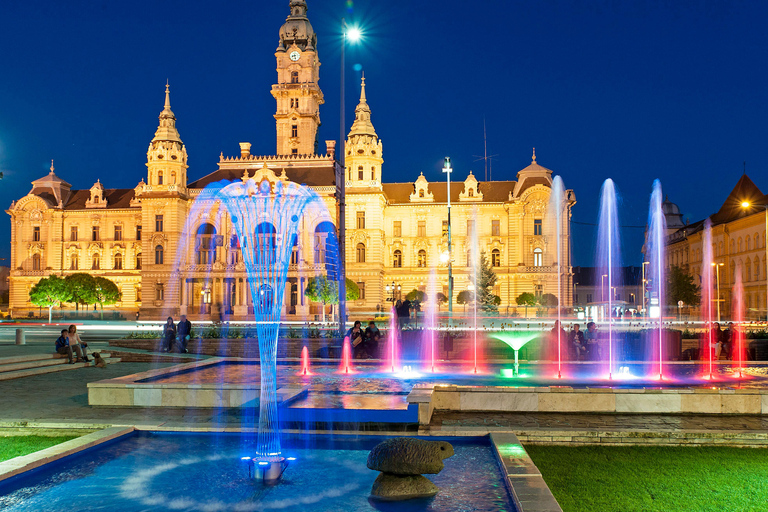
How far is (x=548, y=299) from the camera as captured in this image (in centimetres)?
6372

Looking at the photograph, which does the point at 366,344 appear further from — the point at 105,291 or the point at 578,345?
the point at 105,291

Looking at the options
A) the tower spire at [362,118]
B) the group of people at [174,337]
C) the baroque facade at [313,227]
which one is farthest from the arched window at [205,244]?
the group of people at [174,337]

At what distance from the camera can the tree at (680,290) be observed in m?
60.5

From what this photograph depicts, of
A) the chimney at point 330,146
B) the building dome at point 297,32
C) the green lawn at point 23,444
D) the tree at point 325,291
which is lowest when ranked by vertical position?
the green lawn at point 23,444

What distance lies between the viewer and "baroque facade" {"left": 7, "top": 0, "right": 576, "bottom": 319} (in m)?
63.2

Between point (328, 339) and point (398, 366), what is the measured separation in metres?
5.02

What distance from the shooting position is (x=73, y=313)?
59219 mm

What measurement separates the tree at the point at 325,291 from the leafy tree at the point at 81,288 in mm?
19306

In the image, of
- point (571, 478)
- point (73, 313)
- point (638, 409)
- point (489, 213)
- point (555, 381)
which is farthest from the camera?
point (489, 213)

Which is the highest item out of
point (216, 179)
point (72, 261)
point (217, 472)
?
point (216, 179)

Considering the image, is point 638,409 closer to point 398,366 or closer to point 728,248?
point 398,366

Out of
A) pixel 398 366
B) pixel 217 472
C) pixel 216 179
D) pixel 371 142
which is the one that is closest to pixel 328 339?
pixel 398 366

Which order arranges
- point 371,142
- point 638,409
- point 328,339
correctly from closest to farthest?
1. point 638,409
2. point 328,339
3. point 371,142

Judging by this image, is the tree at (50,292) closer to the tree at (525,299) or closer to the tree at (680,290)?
the tree at (525,299)
